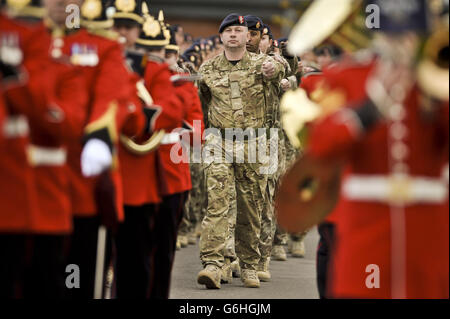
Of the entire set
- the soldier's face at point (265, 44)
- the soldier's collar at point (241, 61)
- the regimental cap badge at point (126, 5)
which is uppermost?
the soldier's face at point (265, 44)

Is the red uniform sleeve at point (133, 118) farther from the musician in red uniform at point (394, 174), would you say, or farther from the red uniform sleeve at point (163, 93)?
the musician in red uniform at point (394, 174)

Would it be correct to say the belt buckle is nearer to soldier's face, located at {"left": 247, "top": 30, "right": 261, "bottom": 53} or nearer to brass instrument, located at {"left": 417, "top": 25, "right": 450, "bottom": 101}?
brass instrument, located at {"left": 417, "top": 25, "right": 450, "bottom": 101}

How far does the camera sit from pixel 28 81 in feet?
16.7

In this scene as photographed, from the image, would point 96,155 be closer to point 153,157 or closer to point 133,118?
point 133,118

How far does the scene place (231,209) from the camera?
1022 cm

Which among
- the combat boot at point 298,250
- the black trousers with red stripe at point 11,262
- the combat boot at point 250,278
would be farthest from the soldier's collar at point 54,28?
the combat boot at point 298,250

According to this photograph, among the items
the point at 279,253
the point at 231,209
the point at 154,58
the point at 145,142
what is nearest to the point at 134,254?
the point at 145,142

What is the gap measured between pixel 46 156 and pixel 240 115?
503cm

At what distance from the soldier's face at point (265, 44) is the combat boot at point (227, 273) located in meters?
3.03

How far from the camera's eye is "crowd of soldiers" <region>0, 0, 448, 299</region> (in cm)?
476

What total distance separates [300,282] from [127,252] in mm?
3738

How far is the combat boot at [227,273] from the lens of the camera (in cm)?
1039
